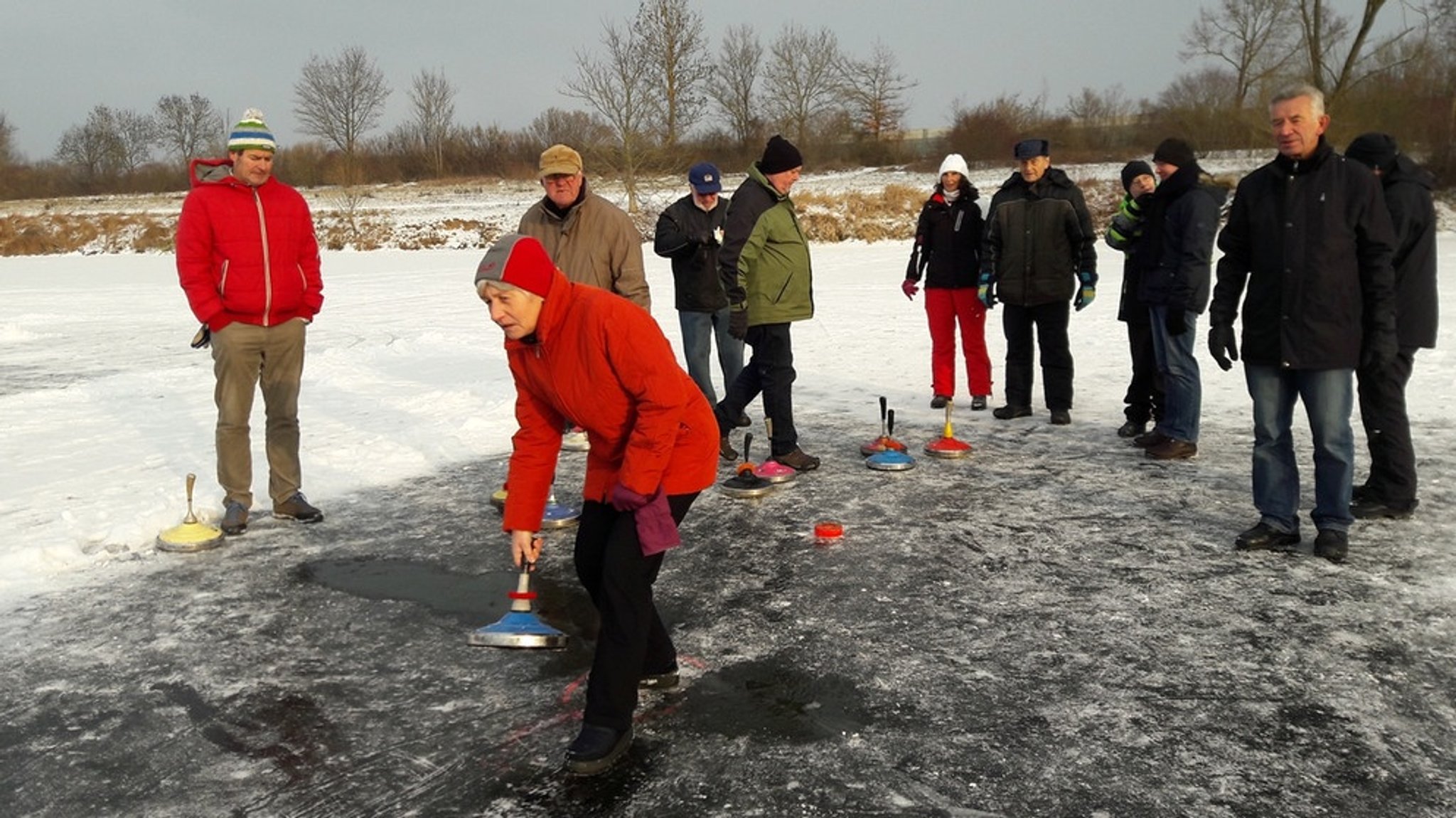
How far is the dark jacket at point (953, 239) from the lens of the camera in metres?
8.84

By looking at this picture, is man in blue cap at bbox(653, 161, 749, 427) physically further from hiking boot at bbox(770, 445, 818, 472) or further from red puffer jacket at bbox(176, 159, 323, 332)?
red puffer jacket at bbox(176, 159, 323, 332)

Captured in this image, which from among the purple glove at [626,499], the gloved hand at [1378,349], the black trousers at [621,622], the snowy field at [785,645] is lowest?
the snowy field at [785,645]

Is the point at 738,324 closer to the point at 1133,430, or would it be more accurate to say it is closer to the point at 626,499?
the point at 1133,430

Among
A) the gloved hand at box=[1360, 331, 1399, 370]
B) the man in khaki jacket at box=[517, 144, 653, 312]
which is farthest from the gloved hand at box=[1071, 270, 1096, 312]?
the man in khaki jacket at box=[517, 144, 653, 312]

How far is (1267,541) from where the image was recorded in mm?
5504

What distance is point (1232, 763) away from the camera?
3441 mm

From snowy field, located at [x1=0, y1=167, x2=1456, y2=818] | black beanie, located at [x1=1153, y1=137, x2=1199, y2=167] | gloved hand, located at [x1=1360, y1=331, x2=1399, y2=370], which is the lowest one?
snowy field, located at [x1=0, y1=167, x2=1456, y2=818]

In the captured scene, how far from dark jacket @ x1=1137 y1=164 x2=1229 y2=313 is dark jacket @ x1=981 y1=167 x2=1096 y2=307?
32.0 inches

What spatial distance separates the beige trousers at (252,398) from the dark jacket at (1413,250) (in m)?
6.20

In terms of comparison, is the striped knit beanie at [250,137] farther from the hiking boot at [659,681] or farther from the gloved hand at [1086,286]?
the gloved hand at [1086,286]

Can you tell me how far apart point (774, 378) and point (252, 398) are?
3.22 metres

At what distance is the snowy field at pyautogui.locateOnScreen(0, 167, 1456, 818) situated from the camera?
3404 mm

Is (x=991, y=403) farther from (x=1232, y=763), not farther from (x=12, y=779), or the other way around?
(x=12, y=779)

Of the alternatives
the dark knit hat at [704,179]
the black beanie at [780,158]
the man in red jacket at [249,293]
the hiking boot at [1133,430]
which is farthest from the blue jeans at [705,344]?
the hiking boot at [1133,430]
